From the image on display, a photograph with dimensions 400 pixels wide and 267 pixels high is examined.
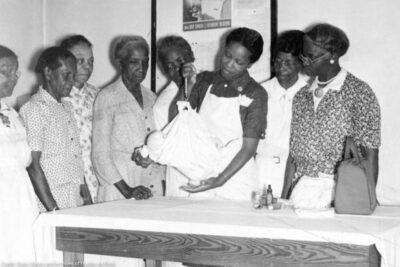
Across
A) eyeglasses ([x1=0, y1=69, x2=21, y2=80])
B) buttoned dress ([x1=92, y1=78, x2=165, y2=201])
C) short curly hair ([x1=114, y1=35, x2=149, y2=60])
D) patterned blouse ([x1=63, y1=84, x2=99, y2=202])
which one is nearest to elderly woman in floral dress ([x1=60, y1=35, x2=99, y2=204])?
patterned blouse ([x1=63, y1=84, x2=99, y2=202])

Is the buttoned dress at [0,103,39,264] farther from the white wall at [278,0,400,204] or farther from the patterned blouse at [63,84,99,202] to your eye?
the white wall at [278,0,400,204]

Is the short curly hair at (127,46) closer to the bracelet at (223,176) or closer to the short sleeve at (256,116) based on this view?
the short sleeve at (256,116)

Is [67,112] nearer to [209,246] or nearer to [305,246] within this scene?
[209,246]

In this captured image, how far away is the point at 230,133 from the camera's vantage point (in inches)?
107

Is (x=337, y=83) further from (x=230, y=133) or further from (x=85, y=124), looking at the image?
(x=85, y=124)

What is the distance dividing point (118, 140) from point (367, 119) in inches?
54.1

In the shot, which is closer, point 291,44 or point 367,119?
point 367,119

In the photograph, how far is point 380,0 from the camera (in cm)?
324

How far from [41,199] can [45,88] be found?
0.61 m

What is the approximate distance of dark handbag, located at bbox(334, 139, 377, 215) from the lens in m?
1.98

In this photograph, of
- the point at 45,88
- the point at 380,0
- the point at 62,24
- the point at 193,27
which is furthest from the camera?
the point at 62,24

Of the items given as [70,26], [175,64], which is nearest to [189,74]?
[175,64]

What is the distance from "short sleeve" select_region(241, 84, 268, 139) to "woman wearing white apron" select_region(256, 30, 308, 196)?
1.06ft

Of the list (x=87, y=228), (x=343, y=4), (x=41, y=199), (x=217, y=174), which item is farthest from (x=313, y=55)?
(x=41, y=199)
